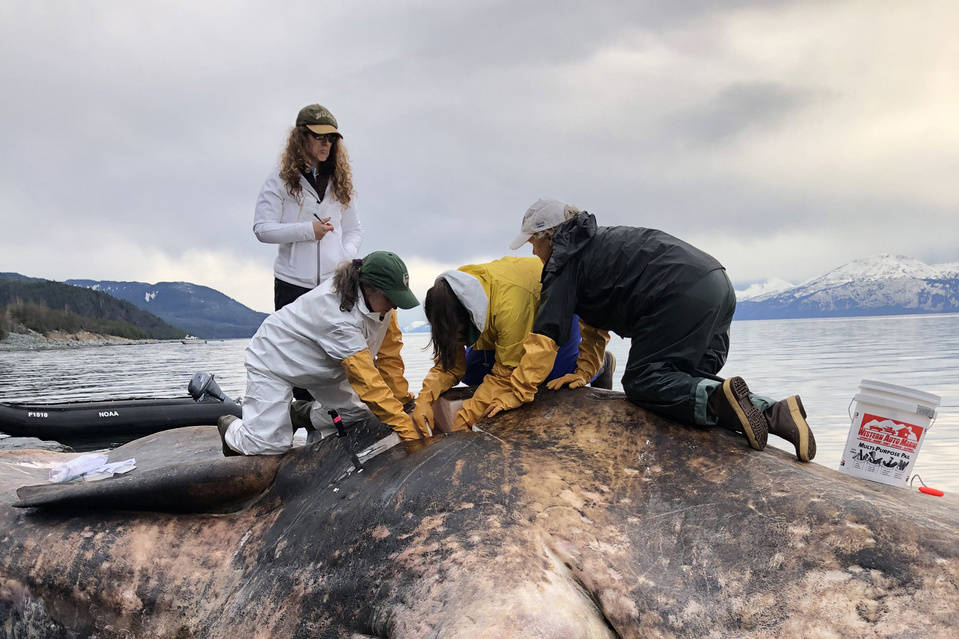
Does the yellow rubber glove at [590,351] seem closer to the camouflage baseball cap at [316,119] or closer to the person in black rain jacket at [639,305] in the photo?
the person in black rain jacket at [639,305]

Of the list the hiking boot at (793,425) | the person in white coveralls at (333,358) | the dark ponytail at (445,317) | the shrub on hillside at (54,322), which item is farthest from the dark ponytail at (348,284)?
the shrub on hillside at (54,322)

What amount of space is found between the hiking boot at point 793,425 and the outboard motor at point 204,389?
8636 mm

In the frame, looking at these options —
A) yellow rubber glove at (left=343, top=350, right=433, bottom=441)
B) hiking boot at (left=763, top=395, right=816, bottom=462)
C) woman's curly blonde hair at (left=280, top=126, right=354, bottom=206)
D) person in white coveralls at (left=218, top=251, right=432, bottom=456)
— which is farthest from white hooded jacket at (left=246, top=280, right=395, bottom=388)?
hiking boot at (left=763, top=395, right=816, bottom=462)

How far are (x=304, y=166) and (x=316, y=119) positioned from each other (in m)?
0.44

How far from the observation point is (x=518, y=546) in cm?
316

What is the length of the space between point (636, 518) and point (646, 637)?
0.61 m

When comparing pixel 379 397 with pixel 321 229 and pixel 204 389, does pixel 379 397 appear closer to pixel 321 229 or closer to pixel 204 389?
pixel 321 229

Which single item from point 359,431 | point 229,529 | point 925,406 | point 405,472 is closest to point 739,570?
point 925,406

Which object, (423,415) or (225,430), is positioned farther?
(225,430)

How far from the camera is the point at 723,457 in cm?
362

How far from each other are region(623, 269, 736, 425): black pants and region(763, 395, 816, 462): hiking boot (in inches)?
17.7

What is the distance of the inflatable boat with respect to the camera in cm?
895

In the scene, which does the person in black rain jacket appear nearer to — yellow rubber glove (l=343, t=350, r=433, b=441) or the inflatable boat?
yellow rubber glove (l=343, t=350, r=433, b=441)

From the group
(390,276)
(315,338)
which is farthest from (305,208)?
(390,276)
